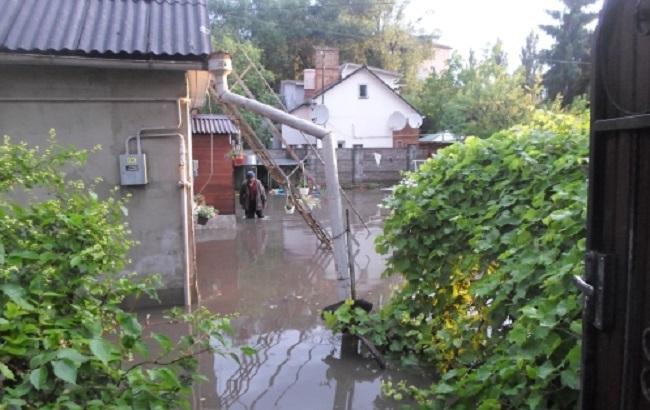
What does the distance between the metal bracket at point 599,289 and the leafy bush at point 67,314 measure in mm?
1639

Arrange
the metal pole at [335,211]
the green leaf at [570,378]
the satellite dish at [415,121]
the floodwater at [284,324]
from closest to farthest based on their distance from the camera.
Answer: the green leaf at [570,378]
the floodwater at [284,324]
the metal pole at [335,211]
the satellite dish at [415,121]

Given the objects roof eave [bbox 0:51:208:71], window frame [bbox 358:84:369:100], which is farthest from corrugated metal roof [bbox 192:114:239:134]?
window frame [bbox 358:84:369:100]

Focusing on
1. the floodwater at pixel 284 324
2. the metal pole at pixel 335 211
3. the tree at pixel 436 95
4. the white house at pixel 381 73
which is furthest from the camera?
the tree at pixel 436 95

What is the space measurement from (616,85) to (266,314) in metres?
6.01

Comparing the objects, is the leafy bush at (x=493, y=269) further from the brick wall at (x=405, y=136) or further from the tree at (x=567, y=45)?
the tree at (x=567, y=45)

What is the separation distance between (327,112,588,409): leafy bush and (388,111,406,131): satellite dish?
28.5m

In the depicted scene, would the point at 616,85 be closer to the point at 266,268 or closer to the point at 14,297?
the point at 14,297

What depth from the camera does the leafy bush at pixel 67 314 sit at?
206 cm

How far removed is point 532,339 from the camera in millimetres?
2668

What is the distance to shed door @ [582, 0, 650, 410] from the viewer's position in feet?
5.04

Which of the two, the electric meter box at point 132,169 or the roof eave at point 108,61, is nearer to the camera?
the roof eave at point 108,61

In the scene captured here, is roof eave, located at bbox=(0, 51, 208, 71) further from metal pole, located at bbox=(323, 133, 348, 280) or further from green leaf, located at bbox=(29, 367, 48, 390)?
green leaf, located at bbox=(29, 367, 48, 390)

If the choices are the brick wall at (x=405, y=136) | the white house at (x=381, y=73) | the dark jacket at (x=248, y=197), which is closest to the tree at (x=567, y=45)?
the white house at (x=381, y=73)

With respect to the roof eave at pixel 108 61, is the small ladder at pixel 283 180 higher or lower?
lower
